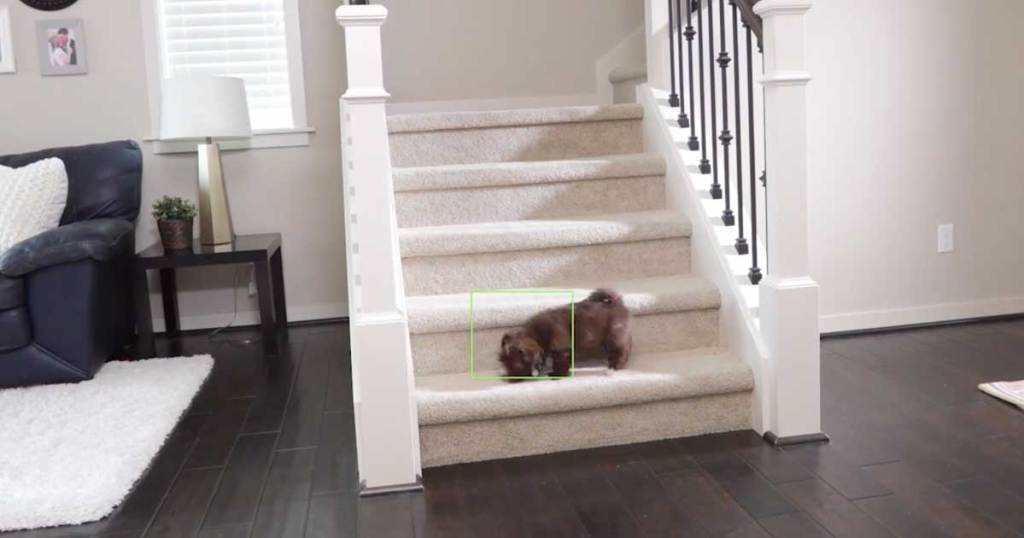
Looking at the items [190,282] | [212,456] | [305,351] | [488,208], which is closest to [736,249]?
[488,208]

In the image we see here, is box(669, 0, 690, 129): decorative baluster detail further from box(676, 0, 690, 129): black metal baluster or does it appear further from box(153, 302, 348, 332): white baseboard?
box(153, 302, 348, 332): white baseboard

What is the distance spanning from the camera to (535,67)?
4.47 meters

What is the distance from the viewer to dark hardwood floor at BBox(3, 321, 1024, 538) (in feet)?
6.44

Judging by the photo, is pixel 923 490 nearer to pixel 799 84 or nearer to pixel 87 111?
pixel 799 84

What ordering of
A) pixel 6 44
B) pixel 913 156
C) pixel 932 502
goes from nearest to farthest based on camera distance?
pixel 932 502
pixel 913 156
pixel 6 44

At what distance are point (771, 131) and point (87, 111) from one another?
3.12 meters

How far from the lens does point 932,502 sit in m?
2.00

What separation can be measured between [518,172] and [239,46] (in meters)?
1.93

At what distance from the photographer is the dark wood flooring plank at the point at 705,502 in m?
1.95

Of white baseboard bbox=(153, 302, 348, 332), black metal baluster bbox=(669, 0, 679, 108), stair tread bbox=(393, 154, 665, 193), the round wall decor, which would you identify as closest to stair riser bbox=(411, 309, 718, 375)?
stair tread bbox=(393, 154, 665, 193)

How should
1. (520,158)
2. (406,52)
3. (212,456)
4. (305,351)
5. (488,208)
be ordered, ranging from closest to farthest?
(212,456)
(488,208)
(520,158)
(305,351)
(406,52)

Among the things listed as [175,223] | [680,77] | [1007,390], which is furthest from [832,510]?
[175,223]

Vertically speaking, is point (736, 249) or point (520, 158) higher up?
point (520, 158)

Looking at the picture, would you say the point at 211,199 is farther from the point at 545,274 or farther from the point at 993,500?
the point at 993,500
